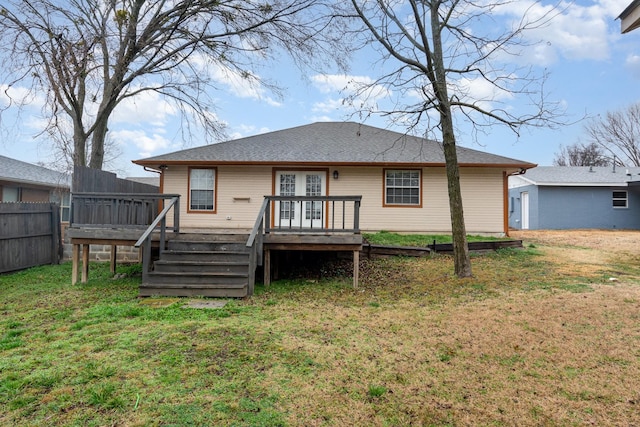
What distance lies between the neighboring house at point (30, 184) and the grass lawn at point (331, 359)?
11100 millimetres

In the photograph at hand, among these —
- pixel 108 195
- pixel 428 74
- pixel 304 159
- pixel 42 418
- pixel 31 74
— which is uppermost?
pixel 31 74

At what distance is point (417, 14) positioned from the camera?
7.07 m

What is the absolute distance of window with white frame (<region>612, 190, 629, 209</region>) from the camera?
61.2 feet

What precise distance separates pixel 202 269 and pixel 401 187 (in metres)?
7.29

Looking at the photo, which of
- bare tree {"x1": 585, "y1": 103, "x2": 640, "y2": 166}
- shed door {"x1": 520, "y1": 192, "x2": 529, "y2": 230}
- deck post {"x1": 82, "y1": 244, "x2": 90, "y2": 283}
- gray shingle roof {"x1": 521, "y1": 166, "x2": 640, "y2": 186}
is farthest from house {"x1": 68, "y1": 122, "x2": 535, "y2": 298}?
bare tree {"x1": 585, "y1": 103, "x2": 640, "y2": 166}

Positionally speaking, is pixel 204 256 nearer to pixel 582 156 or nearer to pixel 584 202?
pixel 584 202

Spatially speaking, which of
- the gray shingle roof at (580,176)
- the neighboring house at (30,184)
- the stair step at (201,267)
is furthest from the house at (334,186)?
the gray shingle roof at (580,176)

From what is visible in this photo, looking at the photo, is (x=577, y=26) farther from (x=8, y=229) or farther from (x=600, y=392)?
(x=8, y=229)

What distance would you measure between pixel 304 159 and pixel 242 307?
678cm

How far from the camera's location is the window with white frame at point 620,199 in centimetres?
1866

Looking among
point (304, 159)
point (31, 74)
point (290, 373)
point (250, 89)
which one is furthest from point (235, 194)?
point (290, 373)

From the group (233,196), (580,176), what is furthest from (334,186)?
(580,176)

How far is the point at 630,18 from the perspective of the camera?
218 inches

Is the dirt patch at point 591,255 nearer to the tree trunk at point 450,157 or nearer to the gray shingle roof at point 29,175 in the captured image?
the tree trunk at point 450,157
